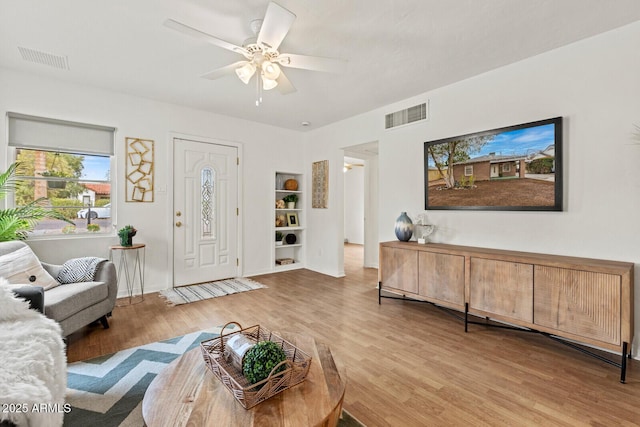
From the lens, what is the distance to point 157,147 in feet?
13.3

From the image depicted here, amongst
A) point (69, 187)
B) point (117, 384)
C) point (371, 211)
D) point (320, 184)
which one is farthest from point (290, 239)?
point (117, 384)

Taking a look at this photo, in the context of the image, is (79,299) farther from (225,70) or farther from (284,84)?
(284,84)

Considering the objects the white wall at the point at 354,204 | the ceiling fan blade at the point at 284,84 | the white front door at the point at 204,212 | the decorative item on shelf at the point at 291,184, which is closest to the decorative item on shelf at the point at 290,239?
the decorative item on shelf at the point at 291,184

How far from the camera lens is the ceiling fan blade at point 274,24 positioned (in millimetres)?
1749

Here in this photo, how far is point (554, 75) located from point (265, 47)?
2.59m

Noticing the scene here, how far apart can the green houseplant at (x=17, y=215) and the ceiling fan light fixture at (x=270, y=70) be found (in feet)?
8.69

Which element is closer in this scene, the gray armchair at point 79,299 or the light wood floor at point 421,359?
the light wood floor at point 421,359

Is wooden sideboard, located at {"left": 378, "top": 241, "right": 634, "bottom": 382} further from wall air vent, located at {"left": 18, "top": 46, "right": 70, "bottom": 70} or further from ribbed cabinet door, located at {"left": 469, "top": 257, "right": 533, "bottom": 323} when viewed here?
wall air vent, located at {"left": 18, "top": 46, "right": 70, "bottom": 70}

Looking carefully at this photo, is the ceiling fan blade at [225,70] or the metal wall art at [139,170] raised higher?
the ceiling fan blade at [225,70]

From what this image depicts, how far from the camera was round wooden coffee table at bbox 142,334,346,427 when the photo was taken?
105cm

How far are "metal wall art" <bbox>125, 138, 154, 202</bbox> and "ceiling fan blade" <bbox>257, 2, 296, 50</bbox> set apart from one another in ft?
8.79

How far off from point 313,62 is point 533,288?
8.42 ft

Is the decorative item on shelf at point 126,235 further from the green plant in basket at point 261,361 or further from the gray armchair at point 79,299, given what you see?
the green plant in basket at point 261,361

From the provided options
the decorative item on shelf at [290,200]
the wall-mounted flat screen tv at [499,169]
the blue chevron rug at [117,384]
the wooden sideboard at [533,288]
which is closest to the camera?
the blue chevron rug at [117,384]
